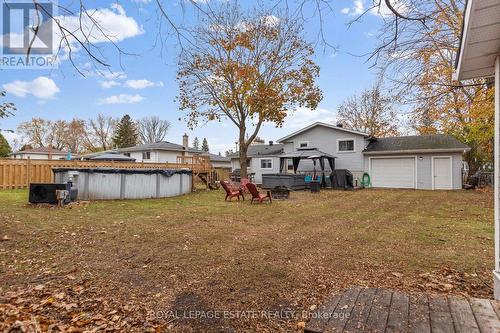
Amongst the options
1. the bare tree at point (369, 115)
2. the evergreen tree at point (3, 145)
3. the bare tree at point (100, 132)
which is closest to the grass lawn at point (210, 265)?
the evergreen tree at point (3, 145)

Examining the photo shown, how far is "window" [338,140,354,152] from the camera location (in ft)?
68.0

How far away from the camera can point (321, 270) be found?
4098 mm

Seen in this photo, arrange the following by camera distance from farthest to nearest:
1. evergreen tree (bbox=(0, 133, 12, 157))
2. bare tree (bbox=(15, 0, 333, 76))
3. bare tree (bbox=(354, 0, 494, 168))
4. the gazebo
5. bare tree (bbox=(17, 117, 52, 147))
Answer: bare tree (bbox=(17, 117, 52, 147))
the gazebo
evergreen tree (bbox=(0, 133, 12, 157))
bare tree (bbox=(354, 0, 494, 168))
bare tree (bbox=(15, 0, 333, 76))

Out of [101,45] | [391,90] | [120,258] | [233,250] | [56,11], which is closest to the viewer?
[56,11]

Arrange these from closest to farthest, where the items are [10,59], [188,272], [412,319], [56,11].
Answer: [412,319] < [56,11] < [10,59] < [188,272]

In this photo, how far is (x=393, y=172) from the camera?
63.4 ft

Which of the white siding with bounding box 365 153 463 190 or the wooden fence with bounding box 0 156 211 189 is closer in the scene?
the wooden fence with bounding box 0 156 211 189

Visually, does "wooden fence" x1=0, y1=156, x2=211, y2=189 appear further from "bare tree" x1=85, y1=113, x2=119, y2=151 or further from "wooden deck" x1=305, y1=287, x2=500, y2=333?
"bare tree" x1=85, y1=113, x2=119, y2=151

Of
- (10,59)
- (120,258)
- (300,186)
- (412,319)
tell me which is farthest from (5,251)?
(300,186)

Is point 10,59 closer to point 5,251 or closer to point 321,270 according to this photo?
point 5,251

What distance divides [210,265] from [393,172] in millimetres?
18151

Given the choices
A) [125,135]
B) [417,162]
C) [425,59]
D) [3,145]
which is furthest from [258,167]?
[125,135]

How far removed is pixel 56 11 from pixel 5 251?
12.9ft

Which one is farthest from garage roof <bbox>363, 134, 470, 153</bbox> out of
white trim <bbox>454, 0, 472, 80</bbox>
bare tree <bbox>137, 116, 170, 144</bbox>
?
bare tree <bbox>137, 116, 170, 144</bbox>
